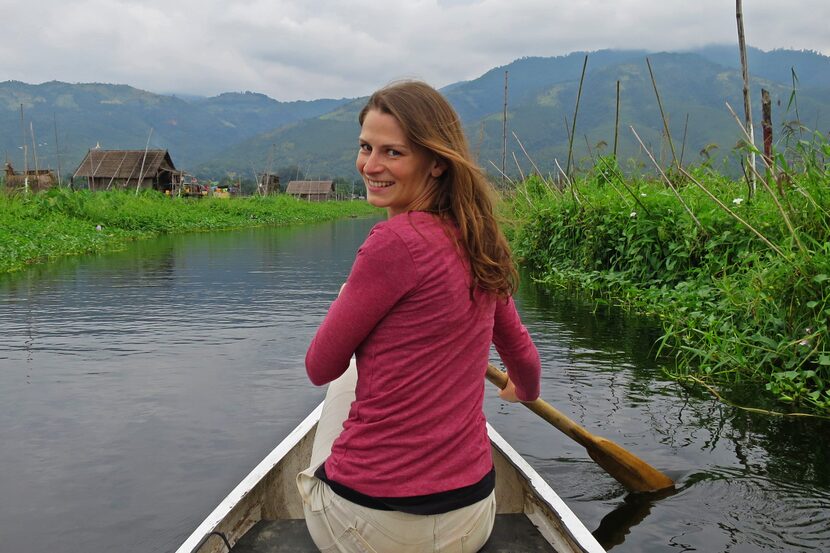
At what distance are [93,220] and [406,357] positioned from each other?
19.9 meters

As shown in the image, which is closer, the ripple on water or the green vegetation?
the ripple on water

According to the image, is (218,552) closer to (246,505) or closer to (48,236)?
(246,505)

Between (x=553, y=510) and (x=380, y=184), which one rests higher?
(x=380, y=184)

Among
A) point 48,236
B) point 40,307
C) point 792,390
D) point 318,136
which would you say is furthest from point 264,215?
point 318,136

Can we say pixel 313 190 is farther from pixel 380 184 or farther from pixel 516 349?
pixel 380 184

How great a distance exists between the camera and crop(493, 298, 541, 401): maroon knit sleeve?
1.97 meters

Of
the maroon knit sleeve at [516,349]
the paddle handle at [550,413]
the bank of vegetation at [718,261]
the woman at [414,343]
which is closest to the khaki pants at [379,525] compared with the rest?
the woman at [414,343]

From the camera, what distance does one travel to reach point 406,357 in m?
1.67

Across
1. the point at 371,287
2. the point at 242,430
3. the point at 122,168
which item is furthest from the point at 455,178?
the point at 122,168

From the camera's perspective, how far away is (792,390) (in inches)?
178

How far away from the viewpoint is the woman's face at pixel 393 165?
1.79 m

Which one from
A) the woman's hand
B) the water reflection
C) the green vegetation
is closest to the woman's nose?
the woman's hand

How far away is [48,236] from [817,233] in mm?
14345

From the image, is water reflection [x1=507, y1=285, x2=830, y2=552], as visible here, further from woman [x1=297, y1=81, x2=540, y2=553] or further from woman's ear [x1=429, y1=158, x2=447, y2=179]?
woman's ear [x1=429, y1=158, x2=447, y2=179]
